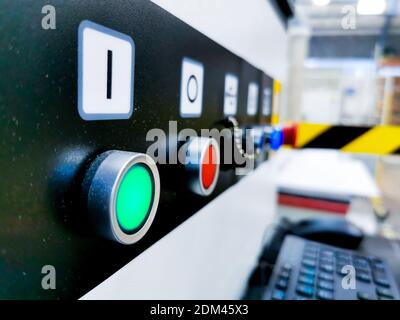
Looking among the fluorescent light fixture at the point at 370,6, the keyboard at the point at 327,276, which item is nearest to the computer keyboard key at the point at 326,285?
the keyboard at the point at 327,276

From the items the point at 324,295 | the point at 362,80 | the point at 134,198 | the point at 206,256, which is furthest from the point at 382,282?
the point at 362,80

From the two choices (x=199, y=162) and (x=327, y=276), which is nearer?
(x=199, y=162)

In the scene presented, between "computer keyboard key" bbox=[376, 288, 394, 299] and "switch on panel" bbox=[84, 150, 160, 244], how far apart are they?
51cm

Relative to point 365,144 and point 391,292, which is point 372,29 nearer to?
point 365,144

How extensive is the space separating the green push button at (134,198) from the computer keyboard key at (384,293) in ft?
1.66

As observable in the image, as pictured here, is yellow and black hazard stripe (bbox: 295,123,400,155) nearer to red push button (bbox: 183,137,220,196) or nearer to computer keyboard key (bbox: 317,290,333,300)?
computer keyboard key (bbox: 317,290,333,300)

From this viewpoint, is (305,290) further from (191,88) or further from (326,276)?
(191,88)

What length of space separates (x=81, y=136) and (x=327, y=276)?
0.56 meters

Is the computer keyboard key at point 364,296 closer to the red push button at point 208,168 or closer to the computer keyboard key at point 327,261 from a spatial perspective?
the computer keyboard key at point 327,261

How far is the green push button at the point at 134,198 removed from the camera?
0.21 m

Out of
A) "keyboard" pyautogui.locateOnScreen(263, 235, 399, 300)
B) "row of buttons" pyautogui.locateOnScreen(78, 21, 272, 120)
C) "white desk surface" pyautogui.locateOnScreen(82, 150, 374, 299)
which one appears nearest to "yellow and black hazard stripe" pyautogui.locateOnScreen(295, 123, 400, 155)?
"white desk surface" pyautogui.locateOnScreen(82, 150, 374, 299)

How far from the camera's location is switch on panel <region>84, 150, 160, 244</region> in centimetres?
20

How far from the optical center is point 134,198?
0.73 ft
